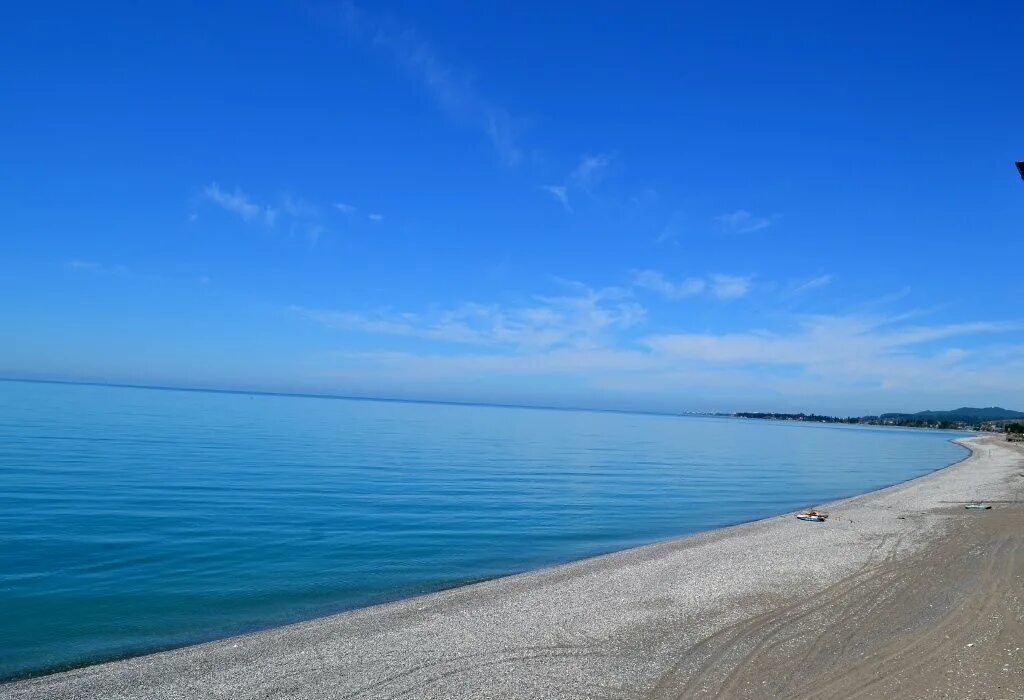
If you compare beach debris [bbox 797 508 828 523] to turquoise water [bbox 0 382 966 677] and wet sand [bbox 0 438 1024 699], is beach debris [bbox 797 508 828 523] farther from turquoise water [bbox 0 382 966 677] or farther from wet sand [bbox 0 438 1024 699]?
wet sand [bbox 0 438 1024 699]

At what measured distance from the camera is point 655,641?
10367 millimetres

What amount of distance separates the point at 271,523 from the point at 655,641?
15383mm

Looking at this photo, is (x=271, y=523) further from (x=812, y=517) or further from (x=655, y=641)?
(x=812, y=517)

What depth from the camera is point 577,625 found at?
1116 centimetres

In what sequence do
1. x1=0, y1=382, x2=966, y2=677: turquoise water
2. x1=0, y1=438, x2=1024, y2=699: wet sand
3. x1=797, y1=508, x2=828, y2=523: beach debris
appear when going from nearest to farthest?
x1=0, y1=438, x2=1024, y2=699: wet sand < x1=0, y1=382, x2=966, y2=677: turquoise water < x1=797, y1=508, x2=828, y2=523: beach debris

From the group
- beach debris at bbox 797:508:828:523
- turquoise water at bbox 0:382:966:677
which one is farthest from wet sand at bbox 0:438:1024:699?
beach debris at bbox 797:508:828:523

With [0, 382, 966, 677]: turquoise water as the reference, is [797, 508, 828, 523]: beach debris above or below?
above

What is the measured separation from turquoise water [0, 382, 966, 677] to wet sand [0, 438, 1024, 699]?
221 cm

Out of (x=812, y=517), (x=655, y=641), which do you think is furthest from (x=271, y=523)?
(x=812, y=517)

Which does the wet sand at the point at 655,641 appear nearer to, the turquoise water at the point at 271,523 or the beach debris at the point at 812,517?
the turquoise water at the point at 271,523

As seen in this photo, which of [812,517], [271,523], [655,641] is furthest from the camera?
[812,517]

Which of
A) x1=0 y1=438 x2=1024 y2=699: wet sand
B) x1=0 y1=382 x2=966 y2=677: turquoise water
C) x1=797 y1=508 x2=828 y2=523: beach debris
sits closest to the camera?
x1=0 y1=438 x2=1024 y2=699: wet sand

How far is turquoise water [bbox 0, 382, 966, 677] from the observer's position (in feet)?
41.5

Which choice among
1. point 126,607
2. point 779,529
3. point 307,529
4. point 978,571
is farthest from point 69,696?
point 779,529
